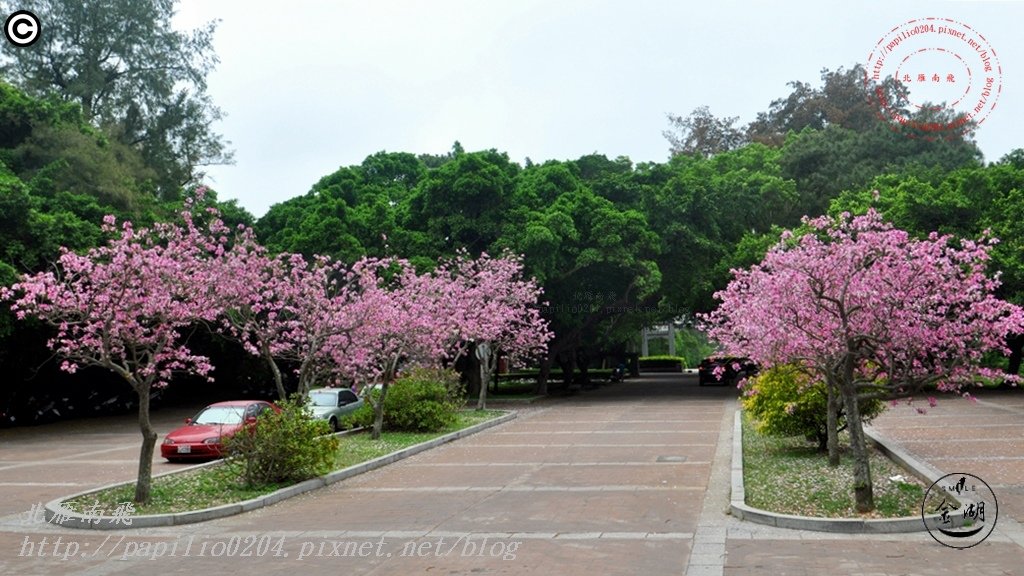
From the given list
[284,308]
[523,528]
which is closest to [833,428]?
[523,528]

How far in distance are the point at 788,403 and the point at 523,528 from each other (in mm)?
7540

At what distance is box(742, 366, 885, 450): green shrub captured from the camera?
16.3m

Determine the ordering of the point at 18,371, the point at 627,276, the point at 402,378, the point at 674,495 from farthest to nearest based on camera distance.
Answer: the point at 627,276
the point at 18,371
the point at 402,378
the point at 674,495

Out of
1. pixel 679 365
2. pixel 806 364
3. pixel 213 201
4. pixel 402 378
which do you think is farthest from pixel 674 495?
pixel 679 365

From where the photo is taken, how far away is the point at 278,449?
45.1 feet

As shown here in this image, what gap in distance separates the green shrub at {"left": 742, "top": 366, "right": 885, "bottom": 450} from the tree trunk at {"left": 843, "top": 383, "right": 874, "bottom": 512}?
5065 millimetres

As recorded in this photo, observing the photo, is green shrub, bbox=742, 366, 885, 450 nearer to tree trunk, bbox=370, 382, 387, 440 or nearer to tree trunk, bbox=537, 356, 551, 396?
tree trunk, bbox=370, 382, 387, 440

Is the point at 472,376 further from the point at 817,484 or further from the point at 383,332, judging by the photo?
the point at 817,484

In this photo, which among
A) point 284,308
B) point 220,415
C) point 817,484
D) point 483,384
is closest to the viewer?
point 817,484

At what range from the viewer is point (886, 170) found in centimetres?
4225

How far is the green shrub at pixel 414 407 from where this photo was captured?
22.6 metres

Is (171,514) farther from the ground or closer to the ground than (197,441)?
closer to the ground

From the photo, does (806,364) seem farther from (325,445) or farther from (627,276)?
(627,276)

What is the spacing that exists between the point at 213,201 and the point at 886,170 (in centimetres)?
3019
